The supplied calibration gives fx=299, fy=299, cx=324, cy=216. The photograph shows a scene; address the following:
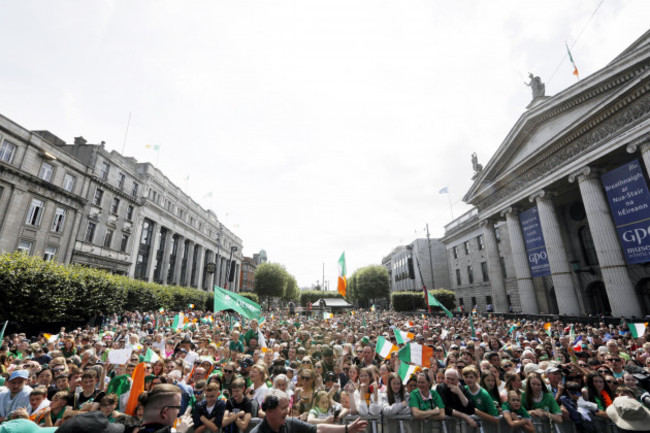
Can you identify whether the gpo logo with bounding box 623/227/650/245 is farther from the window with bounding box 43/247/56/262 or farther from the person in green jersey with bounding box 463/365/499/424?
the window with bounding box 43/247/56/262

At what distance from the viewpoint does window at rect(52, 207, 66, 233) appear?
26.1 m

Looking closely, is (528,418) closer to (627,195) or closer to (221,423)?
→ (221,423)

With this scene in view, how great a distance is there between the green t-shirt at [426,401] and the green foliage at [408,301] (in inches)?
1601

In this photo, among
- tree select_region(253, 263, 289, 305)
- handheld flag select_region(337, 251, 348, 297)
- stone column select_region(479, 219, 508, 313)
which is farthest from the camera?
tree select_region(253, 263, 289, 305)

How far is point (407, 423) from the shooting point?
4.65m

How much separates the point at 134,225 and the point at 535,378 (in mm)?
42290

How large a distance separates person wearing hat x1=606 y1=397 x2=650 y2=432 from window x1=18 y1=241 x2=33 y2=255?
108ft

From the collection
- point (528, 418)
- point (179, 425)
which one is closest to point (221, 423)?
point (179, 425)

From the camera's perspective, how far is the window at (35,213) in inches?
940

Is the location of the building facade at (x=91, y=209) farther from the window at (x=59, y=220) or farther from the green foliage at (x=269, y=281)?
the green foliage at (x=269, y=281)

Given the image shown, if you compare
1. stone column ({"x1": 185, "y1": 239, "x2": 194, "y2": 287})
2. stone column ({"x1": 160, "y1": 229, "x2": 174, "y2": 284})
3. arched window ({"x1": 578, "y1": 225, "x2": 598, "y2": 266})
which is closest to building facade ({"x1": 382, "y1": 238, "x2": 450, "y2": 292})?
arched window ({"x1": 578, "y1": 225, "x2": 598, "y2": 266})

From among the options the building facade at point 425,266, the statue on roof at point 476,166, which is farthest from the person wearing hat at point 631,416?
the building facade at point 425,266

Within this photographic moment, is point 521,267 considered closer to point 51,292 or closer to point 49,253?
point 51,292

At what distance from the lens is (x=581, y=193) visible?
66.9ft
